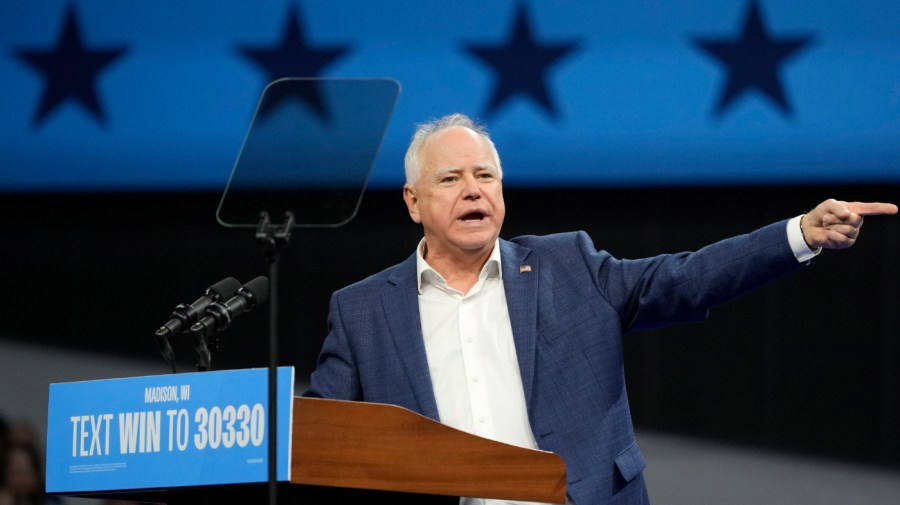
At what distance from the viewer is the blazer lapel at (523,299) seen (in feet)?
7.75

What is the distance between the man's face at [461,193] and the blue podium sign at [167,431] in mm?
867

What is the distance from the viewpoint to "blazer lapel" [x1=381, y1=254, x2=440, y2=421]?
93.4 inches

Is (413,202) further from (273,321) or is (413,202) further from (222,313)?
(273,321)

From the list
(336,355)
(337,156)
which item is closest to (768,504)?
(336,355)

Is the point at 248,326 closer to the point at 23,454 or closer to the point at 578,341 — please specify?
the point at 23,454

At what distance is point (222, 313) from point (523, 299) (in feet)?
2.28

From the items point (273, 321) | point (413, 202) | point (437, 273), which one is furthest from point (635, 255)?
point (273, 321)

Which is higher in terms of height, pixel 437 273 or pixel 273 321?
pixel 437 273

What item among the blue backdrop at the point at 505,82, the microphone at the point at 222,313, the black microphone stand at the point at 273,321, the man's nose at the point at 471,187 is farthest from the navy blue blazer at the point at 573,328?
the blue backdrop at the point at 505,82

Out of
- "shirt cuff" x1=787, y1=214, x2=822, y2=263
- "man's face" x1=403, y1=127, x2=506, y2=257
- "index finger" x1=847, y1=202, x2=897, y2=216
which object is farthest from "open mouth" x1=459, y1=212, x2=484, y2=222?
"index finger" x1=847, y1=202, x2=897, y2=216

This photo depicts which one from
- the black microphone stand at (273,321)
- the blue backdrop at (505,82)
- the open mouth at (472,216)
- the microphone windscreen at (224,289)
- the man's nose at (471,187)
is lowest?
the black microphone stand at (273,321)

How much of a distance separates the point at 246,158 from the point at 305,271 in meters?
2.41

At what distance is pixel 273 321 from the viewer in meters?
1.64

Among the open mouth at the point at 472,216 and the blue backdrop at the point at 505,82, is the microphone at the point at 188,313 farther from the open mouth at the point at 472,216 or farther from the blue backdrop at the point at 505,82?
the blue backdrop at the point at 505,82
